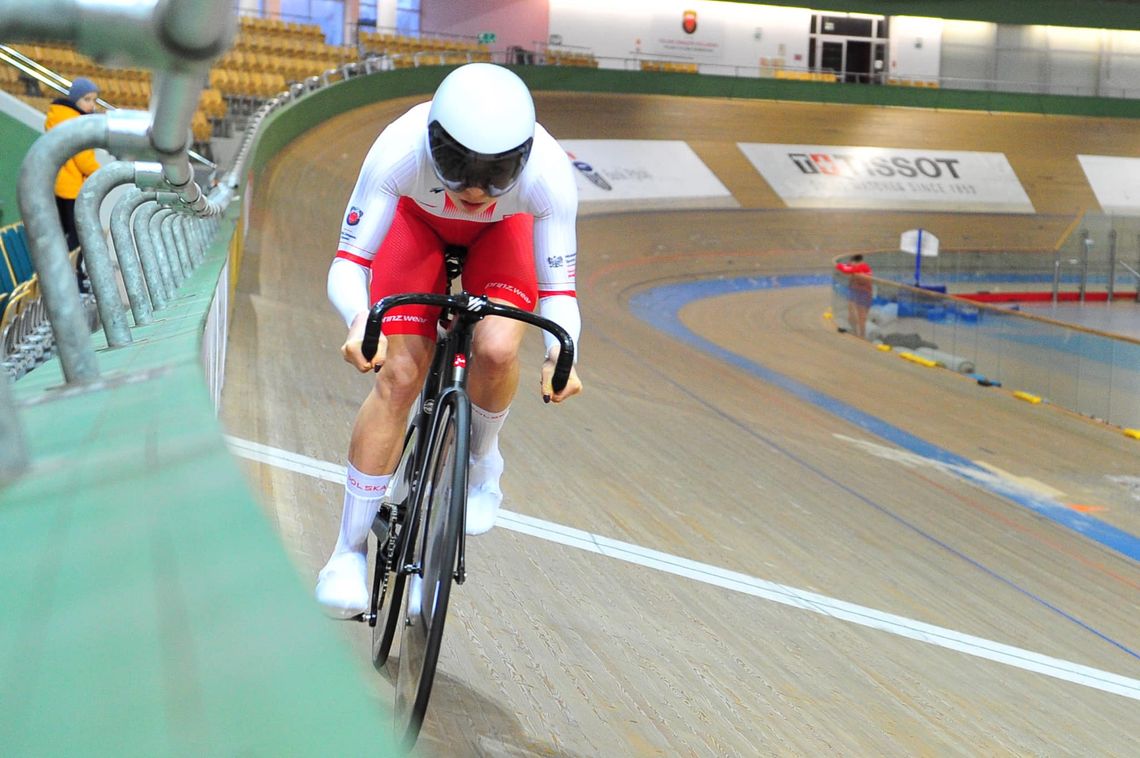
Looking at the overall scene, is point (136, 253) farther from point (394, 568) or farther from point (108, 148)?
point (108, 148)

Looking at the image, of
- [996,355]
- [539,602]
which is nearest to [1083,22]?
[996,355]

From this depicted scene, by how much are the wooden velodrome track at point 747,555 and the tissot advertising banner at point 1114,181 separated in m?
16.9

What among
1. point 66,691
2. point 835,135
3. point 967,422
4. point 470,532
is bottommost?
point 967,422

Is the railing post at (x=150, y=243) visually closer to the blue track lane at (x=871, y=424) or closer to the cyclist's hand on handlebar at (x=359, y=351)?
the cyclist's hand on handlebar at (x=359, y=351)

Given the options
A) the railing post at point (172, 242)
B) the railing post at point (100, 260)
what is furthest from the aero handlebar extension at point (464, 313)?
the railing post at point (172, 242)

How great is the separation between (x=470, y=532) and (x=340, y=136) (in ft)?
46.6

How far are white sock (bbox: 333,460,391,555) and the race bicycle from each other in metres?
0.03

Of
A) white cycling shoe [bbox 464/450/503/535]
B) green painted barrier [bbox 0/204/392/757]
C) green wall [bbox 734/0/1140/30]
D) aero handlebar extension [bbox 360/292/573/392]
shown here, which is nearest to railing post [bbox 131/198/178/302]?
white cycling shoe [bbox 464/450/503/535]

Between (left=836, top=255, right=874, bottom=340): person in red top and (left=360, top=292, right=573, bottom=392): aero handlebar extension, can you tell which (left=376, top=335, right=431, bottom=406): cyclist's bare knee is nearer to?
(left=360, top=292, right=573, bottom=392): aero handlebar extension

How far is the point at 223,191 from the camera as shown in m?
5.21

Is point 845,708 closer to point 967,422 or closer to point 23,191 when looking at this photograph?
point 23,191

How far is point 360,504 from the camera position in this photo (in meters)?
2.40

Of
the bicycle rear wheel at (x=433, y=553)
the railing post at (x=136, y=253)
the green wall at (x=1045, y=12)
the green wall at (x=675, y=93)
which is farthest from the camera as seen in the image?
the green wall at (x=1045, y=12)

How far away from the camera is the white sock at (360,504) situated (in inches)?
94.4
